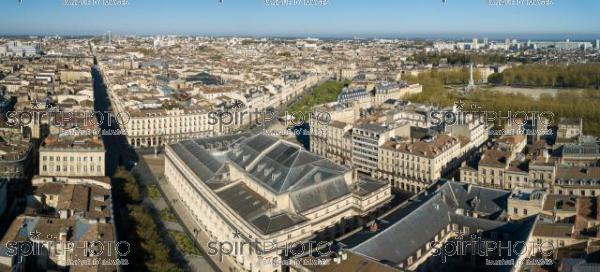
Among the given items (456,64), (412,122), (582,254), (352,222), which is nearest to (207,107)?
(412,122)

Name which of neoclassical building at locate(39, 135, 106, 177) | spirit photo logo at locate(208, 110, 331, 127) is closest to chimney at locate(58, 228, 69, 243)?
neoclassical building at locate(39, 135, 106, 177)

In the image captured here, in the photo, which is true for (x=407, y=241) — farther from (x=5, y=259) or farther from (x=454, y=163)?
(x=454, y=163)

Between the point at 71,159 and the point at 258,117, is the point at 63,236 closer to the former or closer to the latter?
the point at 71,159

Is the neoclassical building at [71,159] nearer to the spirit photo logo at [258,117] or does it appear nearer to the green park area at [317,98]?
the spirit photo logo at [258,117]

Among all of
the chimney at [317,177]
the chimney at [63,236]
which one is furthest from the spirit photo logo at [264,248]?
the chimney at [63,236]

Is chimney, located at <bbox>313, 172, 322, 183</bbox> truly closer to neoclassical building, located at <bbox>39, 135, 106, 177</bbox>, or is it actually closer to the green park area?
neoclassical building, located at <bbox>39, 135, 106, 177</bbox>

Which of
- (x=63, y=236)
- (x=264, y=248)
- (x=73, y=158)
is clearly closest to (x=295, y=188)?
(x=264, y=248)

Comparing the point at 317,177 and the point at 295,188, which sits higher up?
the point at 317,177

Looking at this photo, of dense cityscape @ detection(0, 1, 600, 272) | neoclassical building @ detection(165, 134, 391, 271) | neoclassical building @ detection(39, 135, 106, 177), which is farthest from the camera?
neoclassical building @ detection(39, 135, 106, 177)
